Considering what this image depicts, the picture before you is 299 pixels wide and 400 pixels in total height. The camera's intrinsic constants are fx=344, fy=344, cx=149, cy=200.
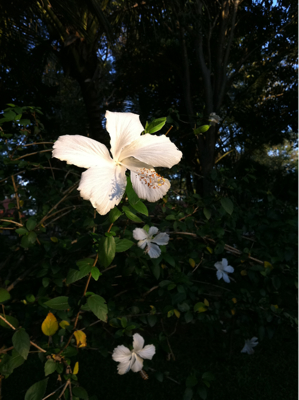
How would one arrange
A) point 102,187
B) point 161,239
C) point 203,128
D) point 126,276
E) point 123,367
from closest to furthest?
point 102,187 → point 203,128 → point 123,367 → point 161,239 → point 126,276

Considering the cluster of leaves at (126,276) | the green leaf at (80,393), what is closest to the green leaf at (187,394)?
the cluster of leaves at (126,276)

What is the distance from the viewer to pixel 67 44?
439 cm

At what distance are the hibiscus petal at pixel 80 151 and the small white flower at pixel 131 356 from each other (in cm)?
93

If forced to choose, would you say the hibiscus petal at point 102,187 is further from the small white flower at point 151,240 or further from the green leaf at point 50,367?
the small white flower at point 151,240

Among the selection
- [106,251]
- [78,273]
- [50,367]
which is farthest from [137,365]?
[106,251]

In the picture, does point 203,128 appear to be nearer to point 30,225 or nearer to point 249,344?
point 30,225

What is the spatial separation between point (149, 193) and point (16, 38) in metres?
5.41

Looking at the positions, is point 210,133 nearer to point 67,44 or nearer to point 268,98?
point 67,44

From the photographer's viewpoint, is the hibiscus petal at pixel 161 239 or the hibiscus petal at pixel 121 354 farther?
the hibiscus petal at pixel 161 239

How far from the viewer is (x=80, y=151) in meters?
0.72

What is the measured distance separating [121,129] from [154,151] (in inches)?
4.3

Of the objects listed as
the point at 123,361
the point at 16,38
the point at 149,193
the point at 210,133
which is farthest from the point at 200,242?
the point at 16,38

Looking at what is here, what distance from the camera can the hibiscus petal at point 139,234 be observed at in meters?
1.53

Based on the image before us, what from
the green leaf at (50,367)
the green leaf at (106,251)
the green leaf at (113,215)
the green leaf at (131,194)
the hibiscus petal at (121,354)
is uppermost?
the green leaf at (131,194)
